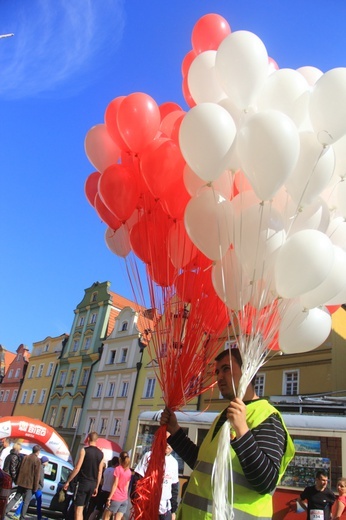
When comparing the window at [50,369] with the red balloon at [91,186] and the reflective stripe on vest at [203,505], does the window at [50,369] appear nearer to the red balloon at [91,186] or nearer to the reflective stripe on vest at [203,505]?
the red balloon at [91,186]

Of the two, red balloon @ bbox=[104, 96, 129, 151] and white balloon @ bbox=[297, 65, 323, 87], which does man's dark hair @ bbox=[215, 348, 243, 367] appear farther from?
white balloon @ bbox=[297, 65, 323, 87]

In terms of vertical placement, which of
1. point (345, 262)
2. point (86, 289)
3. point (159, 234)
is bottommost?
point (345, 262)

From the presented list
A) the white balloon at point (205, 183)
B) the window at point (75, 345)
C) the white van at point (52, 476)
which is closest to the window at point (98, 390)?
the window at point (75, 345)

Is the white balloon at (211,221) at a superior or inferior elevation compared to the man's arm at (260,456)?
superior

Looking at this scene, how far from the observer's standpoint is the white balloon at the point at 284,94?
335 centimetres

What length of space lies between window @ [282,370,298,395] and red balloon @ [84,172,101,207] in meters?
16.9

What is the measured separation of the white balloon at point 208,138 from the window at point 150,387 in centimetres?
2423

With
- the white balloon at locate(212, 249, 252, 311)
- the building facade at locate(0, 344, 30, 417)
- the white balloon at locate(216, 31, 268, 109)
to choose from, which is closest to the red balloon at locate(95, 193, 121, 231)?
the white balloon at locate(212, 249, 252, 311)

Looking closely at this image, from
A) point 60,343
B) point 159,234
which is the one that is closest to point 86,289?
point 60,343

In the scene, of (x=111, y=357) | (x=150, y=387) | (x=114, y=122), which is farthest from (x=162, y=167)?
(x=111, y=357)

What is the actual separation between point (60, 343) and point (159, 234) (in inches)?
1425

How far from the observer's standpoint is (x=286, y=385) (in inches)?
778

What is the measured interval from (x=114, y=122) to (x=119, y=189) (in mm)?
663

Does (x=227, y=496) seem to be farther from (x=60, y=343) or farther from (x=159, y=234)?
(x=60, y=343)
